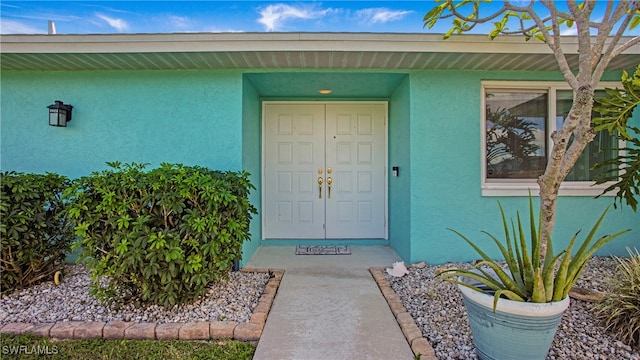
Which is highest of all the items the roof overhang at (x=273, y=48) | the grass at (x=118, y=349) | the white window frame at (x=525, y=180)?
the roof overhang at (x=273, y=48)

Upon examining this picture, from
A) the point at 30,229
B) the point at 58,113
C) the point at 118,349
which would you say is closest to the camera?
the point at 118,349

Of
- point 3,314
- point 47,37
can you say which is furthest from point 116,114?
point 3,314

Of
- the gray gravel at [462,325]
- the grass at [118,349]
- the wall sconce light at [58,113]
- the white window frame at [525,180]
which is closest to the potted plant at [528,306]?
the gray gravel at [462,325]

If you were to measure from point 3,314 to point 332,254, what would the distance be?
11.4ft

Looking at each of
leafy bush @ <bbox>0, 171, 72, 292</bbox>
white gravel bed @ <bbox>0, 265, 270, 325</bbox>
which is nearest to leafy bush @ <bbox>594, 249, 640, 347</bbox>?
white gravel bed @ <bbox>0, 265, 270, 325</bbox>

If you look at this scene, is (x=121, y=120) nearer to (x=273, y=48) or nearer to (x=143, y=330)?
(x=273, y=48)

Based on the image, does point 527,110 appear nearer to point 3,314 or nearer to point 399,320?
point 399,320

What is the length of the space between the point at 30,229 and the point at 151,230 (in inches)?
58.7

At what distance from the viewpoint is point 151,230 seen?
8.84 feet

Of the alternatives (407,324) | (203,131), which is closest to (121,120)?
(203,131)

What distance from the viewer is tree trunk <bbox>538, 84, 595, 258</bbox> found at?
89.4 inches

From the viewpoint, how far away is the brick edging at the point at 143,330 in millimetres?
2479

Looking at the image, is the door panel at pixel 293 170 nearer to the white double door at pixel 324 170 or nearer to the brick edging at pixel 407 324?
the white double door at pixel 324 170

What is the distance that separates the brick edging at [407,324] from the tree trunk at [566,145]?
44.0 inches
